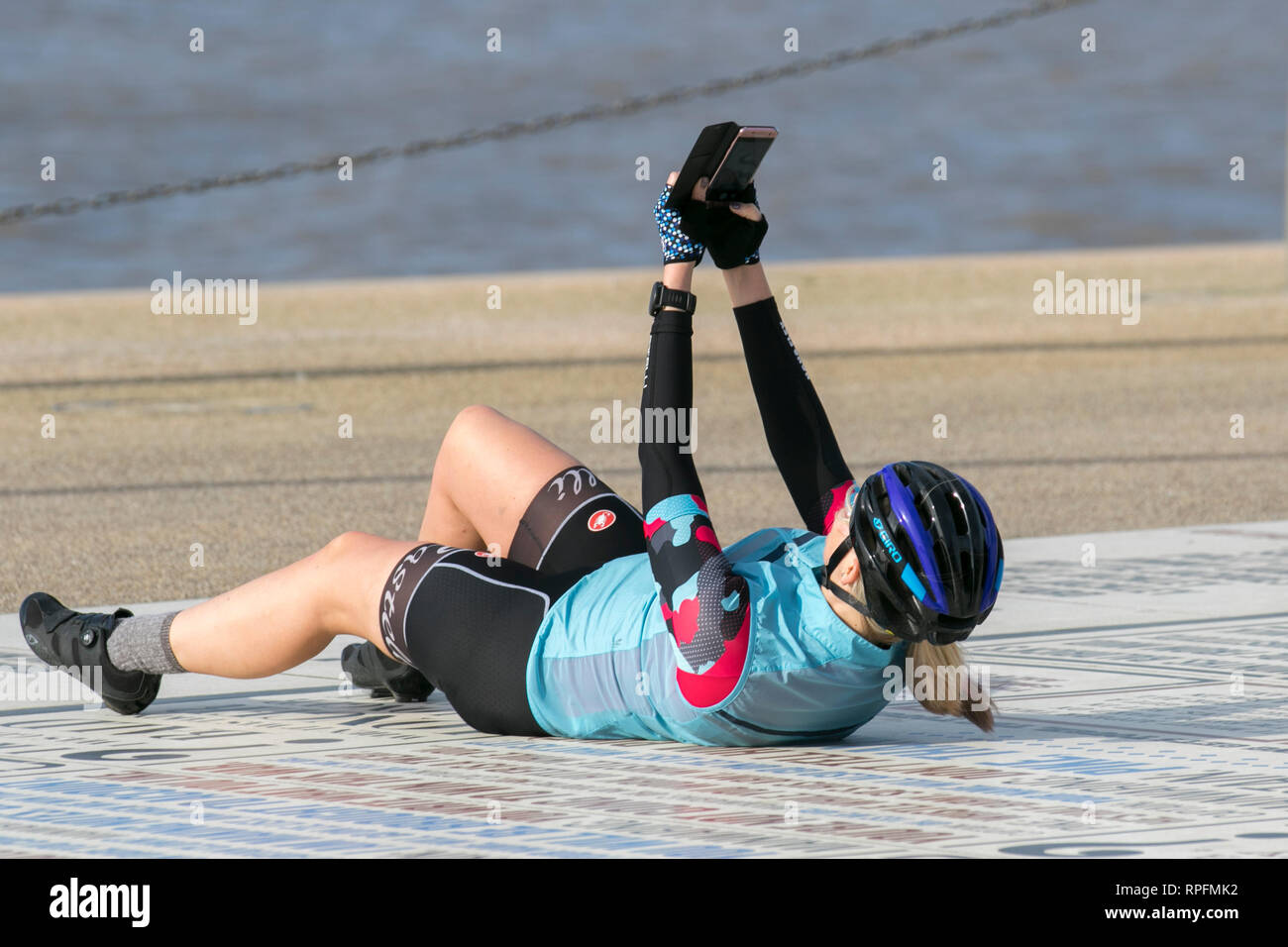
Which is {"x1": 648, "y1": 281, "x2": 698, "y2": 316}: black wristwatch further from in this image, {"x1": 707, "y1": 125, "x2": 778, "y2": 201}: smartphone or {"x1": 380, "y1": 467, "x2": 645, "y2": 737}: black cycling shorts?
{"x1": 380, "y1": 467, "x2": 645, "y2": 737}: black cycling shorts

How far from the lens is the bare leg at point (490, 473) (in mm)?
5070

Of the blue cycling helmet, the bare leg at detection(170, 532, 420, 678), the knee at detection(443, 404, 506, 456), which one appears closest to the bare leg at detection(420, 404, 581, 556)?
the knee at detection(443, 404, 506, 456)

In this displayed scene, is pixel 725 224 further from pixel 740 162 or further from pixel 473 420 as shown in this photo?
pixel 473 420

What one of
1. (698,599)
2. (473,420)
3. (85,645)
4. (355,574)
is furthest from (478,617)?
(85,645)

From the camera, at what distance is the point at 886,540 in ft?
13.9

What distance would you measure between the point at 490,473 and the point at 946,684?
1198 mm

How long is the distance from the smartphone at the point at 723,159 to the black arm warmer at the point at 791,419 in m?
0.42

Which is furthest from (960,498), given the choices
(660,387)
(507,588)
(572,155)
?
(572,155)

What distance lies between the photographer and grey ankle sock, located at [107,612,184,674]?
4.99 meters

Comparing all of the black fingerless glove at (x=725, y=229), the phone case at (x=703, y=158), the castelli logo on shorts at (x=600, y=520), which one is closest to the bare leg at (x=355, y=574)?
the castelli logo on shorts at (x=600, y=520)

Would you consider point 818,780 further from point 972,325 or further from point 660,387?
point 972,325

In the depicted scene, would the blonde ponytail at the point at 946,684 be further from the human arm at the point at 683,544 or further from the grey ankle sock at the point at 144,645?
the grey ankle sock at the point at 144,645

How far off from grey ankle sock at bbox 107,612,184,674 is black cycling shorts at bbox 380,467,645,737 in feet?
1.76

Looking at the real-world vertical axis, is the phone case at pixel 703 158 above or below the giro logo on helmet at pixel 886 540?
above
